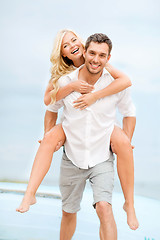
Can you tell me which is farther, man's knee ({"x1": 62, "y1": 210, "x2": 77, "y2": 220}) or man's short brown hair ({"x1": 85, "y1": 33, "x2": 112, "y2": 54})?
man's knee ({"x1": 62, "y1": 210, "x2": 77, "y2": 220})

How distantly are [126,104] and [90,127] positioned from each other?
0.35 metres

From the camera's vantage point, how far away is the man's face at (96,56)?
9.38 ft

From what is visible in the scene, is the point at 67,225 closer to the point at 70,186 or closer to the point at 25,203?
the point at 70,186

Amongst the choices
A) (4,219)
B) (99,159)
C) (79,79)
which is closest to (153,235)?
(4,219)

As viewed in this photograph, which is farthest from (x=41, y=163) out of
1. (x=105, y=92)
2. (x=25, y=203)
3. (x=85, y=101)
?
(x=105, y=92)

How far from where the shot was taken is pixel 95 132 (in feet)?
9.71

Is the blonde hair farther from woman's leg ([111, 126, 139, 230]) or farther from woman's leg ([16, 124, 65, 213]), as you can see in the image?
woman's leg ([111, 126, 139, 230])

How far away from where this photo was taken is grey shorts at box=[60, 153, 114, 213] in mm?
2841

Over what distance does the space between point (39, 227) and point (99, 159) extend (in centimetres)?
221

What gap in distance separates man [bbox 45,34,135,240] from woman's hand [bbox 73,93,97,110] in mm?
41

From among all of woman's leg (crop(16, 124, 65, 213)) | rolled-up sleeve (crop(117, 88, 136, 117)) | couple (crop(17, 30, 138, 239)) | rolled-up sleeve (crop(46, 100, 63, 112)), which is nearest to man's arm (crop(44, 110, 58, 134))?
rolled-up sleeve (crop(46, 100, 63, 112))

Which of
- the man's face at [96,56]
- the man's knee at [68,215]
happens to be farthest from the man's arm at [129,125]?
the man's knee at [68,215]

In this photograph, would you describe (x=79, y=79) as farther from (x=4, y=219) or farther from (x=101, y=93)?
(x=4, y=219)

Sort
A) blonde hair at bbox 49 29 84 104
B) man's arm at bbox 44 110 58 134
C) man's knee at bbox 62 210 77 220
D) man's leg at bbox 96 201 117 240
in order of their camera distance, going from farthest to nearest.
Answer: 1. man's knee at bbox 62 210 77 220
2. man's arm at bbox 44 110 58 134
3. blonde hair at bbox 49 29 84 104
4. man's leg at bbox 96 201 117 240
